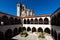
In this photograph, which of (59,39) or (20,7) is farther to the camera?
(20,7)

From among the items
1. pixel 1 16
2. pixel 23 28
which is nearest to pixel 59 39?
pixel 1 16

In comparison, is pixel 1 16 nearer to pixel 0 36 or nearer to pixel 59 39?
pixel 0 36

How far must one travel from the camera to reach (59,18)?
13094 millimetres

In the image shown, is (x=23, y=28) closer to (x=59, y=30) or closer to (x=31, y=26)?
(x=31, y=26)

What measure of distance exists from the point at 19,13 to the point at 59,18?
30.4 metres

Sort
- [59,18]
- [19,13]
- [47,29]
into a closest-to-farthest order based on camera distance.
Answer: [59,18]
[47,29]
[19,13]

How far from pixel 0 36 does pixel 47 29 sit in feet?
51.7

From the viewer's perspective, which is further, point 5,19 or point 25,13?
point 25,13

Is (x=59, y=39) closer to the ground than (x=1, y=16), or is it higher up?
closer to the ground

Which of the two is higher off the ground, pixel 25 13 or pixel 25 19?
pixel 25 13

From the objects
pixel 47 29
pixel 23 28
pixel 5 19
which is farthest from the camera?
pixel 23 28

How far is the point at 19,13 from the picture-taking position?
41250 mm

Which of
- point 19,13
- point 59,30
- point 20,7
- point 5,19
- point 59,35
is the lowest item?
point 59,35

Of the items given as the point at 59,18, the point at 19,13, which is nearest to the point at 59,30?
the point at 59,18
